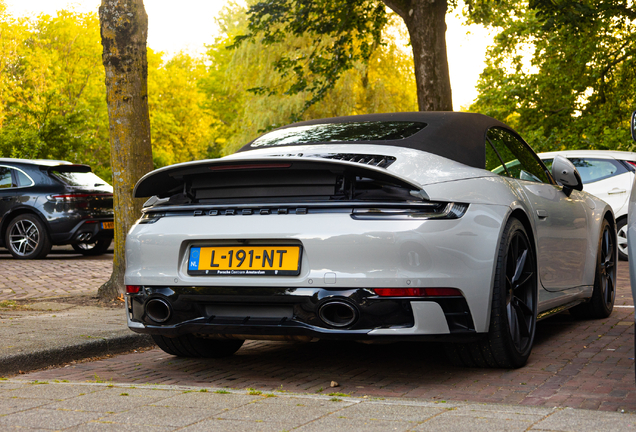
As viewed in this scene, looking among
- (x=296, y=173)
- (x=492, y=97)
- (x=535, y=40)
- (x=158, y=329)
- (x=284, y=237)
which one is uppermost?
(x=535, y=40)

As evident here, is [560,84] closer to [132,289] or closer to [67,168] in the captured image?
[67,168]

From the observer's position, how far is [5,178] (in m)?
12.4

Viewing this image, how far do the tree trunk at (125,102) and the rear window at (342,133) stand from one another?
8.66ft

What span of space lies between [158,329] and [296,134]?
1.54m

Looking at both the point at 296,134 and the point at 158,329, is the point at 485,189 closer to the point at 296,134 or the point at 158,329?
the point at 296,134

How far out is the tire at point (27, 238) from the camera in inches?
471

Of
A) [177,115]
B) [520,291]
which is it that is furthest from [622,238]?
[177,115]

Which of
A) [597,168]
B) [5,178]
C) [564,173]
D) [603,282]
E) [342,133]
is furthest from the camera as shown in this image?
[5,178]

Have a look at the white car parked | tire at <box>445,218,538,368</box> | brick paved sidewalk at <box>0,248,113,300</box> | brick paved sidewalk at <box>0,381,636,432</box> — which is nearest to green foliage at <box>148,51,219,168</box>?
brick paved sidewalk at <box>0,248,113,300</box>

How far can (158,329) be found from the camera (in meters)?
3.97

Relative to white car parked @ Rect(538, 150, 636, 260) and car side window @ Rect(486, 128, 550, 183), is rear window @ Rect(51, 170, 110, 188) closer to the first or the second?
white car parked @ Rect(538, 150, 636, 260)

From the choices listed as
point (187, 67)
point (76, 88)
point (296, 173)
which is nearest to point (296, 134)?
point (296, 173)

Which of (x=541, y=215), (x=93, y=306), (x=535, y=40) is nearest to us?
(x=541, y=215)

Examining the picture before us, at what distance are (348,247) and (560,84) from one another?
75.9 ft
